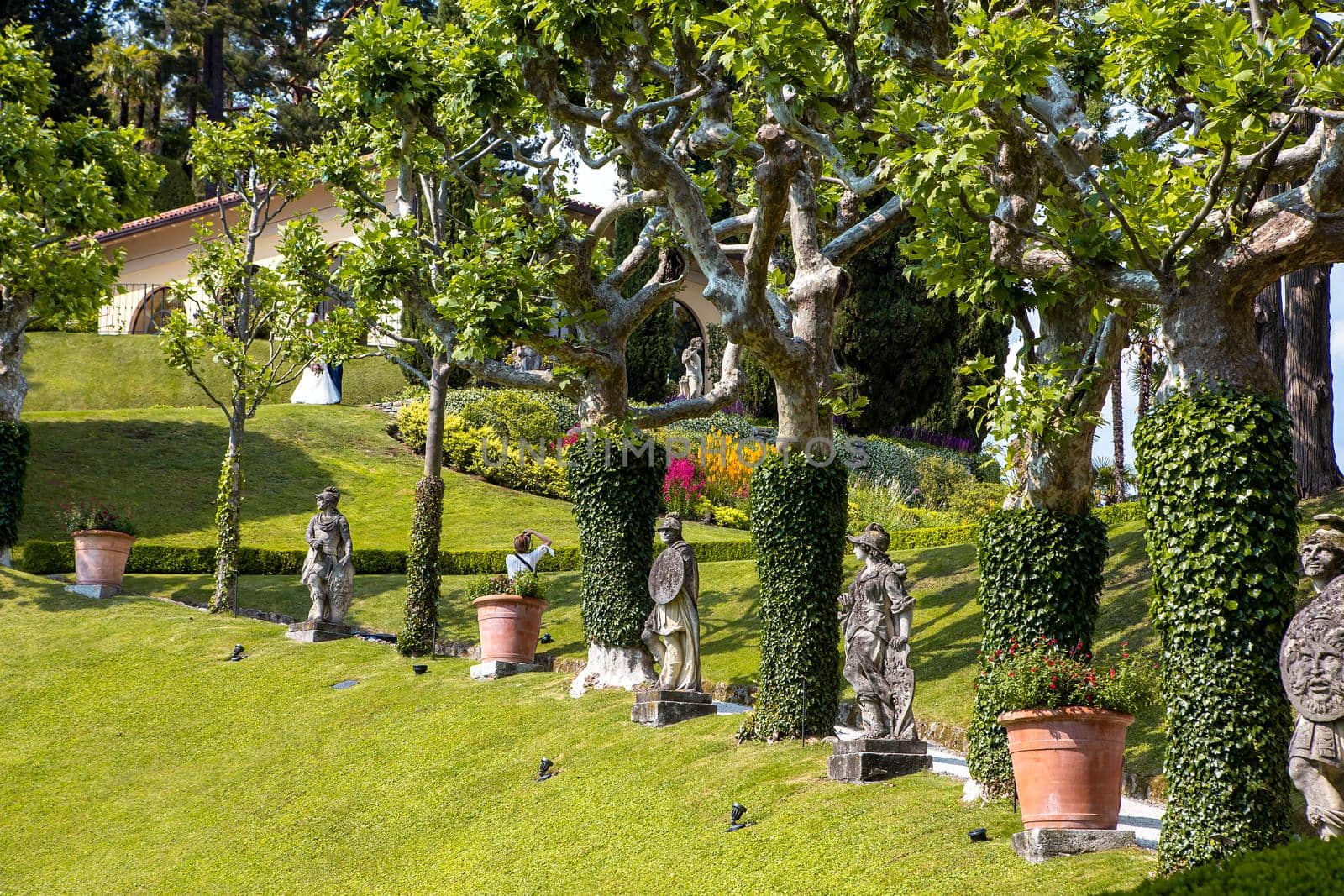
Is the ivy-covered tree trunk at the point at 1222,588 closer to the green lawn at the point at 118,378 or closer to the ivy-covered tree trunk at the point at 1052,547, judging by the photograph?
the ivy-covered tree trunk at the point at 1052,547

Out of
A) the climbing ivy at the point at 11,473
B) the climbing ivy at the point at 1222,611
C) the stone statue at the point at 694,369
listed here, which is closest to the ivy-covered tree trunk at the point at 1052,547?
the climbing ivy at the point at 1222,611

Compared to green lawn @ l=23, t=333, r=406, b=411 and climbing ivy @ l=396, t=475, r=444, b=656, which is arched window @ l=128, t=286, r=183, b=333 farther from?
climbing ivy @ l=396, t=475, r=444, b=656

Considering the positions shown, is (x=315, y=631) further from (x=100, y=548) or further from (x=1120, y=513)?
(x=1120, y=513)

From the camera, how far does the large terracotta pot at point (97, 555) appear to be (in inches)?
965

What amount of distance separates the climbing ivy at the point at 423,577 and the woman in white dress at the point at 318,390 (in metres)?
20.4

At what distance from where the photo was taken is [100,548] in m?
24.5

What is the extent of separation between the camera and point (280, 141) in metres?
50.9

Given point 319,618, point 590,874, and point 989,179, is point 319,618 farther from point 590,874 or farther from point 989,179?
point 989,179

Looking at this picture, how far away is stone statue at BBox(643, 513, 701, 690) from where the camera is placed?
16516 mm

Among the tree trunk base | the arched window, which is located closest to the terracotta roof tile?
the arched window

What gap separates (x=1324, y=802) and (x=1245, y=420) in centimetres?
335

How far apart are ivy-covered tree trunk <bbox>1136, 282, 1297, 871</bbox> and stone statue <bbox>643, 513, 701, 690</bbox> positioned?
6.73 metres

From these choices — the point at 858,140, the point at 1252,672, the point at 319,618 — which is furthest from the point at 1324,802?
the point at 319,618

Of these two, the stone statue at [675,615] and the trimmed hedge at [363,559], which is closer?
the stone statue at [675,615]
